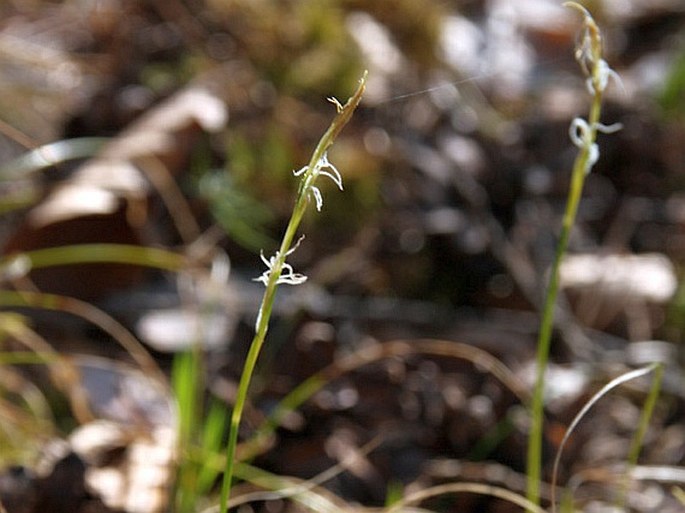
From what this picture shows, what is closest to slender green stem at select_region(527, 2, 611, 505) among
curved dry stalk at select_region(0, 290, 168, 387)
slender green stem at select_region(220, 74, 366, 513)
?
slender green stem at select_region(220, 74, 366, 513)

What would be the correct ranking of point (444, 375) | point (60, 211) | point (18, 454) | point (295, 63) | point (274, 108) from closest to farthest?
point (18, 454), point (444, 375), point (60, 211), point (274, 108), point (295, 63)

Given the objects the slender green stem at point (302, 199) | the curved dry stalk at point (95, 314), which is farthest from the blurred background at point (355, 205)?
the slender green stem at point (302, 199)

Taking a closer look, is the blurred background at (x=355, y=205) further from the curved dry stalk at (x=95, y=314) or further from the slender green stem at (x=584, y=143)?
the slender green stem at (x=584, y=143)

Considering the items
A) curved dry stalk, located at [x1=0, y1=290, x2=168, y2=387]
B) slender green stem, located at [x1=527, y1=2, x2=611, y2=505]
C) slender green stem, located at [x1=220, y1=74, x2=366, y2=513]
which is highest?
slender green stem, located at [x1=527, y1=2, x2=611, y2=505]

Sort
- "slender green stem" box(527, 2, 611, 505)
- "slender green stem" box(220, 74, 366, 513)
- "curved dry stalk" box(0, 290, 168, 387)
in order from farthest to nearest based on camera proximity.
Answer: "curved dry stalk" box(0, 290, 168, 387) < "slender green stem" box(527, 2, 611, 505) < "slender green stem" box(220, 74, 366, 513)

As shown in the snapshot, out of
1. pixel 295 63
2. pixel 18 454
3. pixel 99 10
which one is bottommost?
pixel 18 454

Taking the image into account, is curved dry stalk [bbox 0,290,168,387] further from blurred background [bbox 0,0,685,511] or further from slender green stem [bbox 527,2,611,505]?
slender green stem [bbox 527,2,611,505]

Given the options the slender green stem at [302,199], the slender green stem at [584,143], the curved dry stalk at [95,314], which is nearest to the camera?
the slender green stem at [302,199]

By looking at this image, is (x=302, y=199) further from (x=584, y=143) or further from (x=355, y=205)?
(x=355, y=205)

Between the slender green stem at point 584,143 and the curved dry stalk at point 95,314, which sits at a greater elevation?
the slender green stem at point 584,143

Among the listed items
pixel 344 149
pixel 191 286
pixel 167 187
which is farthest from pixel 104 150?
pixel 344 149

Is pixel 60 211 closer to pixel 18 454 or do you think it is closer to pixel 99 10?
pixel 18 454
